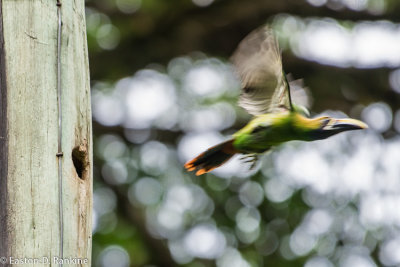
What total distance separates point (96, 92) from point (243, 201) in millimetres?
1470

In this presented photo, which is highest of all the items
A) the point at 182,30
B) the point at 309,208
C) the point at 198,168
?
the point at 182,30

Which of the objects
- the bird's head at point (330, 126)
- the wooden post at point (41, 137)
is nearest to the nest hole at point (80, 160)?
the wooden post at point (41, 137)

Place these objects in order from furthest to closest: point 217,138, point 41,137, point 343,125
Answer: point 217,138 < point 41,137 < point 343,125

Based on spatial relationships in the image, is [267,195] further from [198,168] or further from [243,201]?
[198,168]

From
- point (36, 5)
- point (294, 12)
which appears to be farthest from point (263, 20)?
point (36, 5)

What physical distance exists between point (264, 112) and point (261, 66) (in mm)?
155

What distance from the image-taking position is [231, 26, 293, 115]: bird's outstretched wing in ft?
6.01

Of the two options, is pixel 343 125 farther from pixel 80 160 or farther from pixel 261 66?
pixel 80 160

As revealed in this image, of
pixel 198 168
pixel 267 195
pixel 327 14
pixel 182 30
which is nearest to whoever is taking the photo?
pixel 198 168

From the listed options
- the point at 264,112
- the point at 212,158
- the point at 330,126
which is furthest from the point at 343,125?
the point at 212,158

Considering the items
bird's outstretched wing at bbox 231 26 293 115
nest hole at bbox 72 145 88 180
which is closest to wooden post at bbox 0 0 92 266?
nest hole at bbox 72 145 88 180

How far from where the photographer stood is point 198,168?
1969mm

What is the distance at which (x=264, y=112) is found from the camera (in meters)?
1.94

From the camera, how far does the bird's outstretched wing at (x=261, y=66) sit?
6.01 feet
